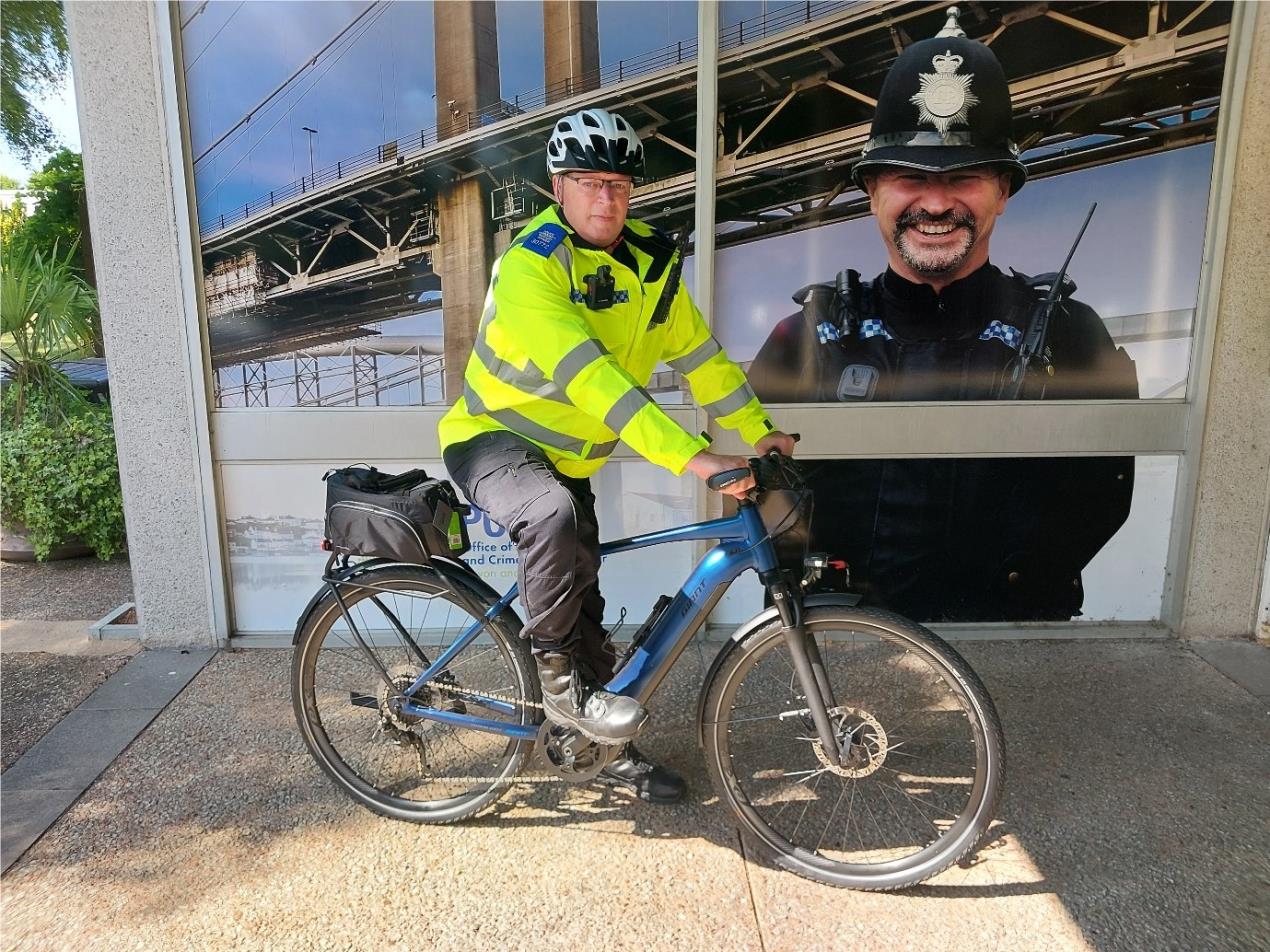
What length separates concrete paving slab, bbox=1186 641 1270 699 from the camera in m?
3.54

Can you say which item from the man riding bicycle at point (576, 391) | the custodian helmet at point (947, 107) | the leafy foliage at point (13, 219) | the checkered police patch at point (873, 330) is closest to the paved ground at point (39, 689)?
the man riding bicycle at point (576, 391)

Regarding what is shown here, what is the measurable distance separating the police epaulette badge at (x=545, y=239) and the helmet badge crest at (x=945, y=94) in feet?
6.66

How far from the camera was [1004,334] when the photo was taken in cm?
383

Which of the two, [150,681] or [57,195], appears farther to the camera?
[57,195]

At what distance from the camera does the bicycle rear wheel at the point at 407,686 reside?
8.48 ft

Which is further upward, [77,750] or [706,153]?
[706,153]

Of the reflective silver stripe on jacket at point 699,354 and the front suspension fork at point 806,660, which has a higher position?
the reflective silver stripe on jacket at point 699,354

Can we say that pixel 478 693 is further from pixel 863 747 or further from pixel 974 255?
pixel 974 255

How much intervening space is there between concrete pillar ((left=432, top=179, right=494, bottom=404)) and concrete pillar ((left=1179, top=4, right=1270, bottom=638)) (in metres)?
3.39

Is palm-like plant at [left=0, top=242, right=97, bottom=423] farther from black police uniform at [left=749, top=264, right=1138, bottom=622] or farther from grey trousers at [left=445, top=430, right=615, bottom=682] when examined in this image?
black police uniform at [left=749, top=264, right=1138, bottom=622]

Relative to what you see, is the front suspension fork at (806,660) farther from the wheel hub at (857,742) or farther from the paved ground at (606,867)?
the paved ground at (606,867)

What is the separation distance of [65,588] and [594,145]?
4.48 metres

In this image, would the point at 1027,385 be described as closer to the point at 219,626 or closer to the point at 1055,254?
the point at 1055,254

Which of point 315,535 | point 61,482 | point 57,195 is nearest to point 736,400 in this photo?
point 315,535
